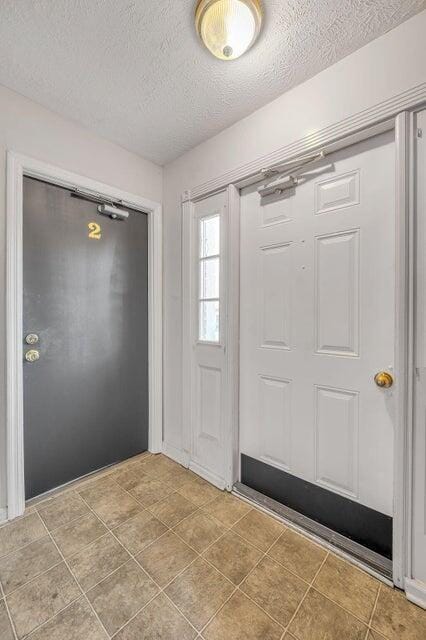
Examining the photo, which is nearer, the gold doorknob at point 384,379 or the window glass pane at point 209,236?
the gold doorknob at point 384,379

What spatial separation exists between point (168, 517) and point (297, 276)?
162 cm

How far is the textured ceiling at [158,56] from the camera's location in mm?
1162

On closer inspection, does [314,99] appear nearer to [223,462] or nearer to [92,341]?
[92,341]

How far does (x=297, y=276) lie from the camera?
63.6 inches

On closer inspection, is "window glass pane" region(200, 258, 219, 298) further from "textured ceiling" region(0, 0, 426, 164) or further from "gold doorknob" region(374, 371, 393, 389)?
"gold doorknob" region(374, 371, 393, 389)

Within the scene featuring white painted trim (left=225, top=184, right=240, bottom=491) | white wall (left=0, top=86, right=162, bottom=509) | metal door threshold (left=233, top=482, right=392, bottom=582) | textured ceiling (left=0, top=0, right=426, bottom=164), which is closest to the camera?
textured ceiling (left=0, top=0, right=426, bottom=164)

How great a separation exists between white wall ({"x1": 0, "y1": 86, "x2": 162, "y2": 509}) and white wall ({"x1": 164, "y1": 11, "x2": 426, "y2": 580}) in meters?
0.29

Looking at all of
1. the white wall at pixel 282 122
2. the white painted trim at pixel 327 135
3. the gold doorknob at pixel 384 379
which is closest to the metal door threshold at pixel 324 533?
Result: the white wall at pixel 282 122

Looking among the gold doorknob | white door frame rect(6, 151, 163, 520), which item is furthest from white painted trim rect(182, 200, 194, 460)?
the gold doorknob

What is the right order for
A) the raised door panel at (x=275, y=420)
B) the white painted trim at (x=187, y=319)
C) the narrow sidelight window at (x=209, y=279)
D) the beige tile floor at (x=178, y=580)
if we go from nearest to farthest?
the beige tile floor at (x=178, y=580) < the raised door panel at (x=275, y=420) < the narrow sidelight window at (x=209, y=279) < the white painted trim at (x=187, y=319)

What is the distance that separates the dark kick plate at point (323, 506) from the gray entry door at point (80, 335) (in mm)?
1042

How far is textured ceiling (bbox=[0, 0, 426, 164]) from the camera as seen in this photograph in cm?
116

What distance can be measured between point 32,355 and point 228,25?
198 cm

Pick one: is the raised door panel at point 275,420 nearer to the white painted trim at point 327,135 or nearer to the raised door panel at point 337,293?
the raised door panel at point 337,293
